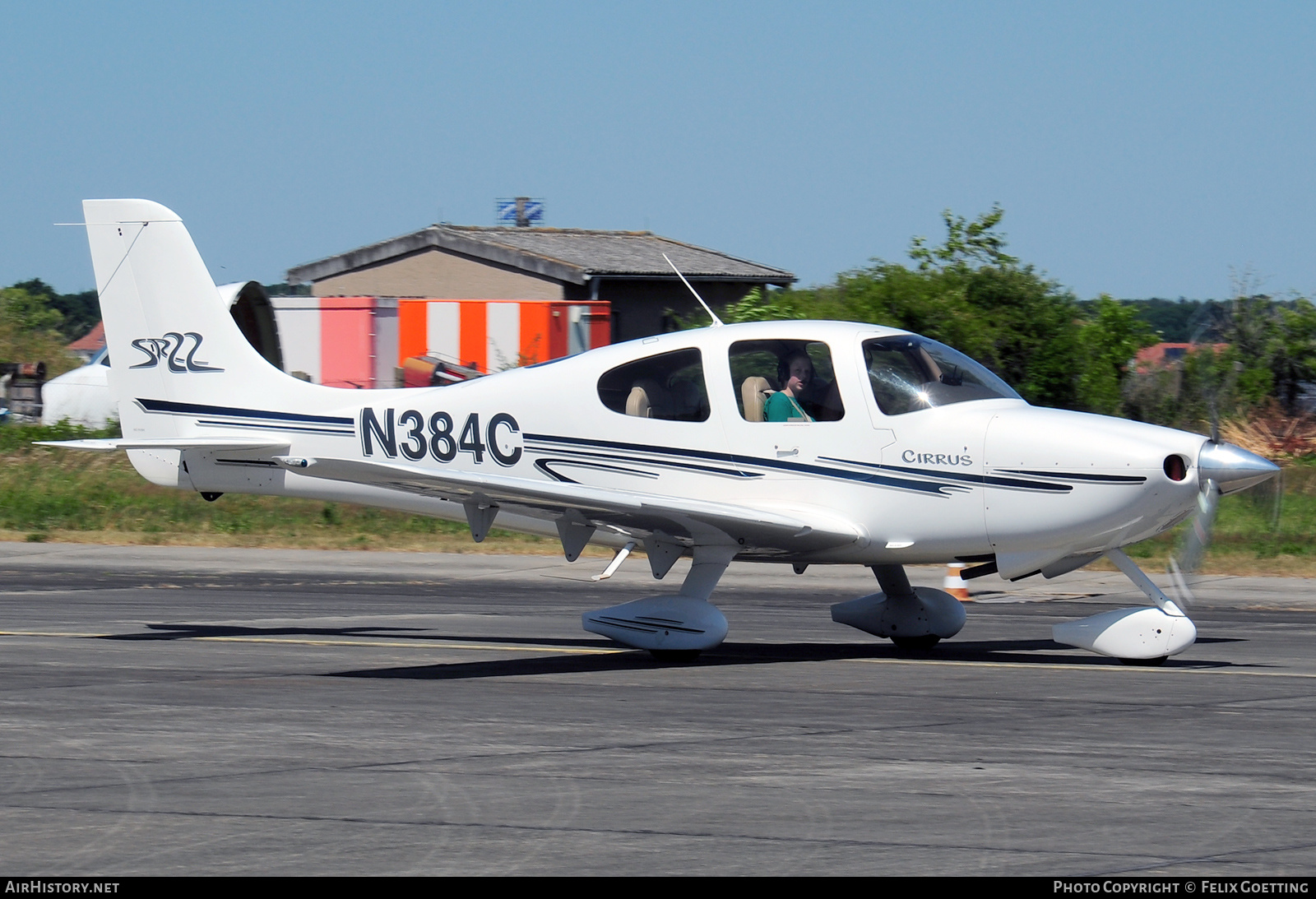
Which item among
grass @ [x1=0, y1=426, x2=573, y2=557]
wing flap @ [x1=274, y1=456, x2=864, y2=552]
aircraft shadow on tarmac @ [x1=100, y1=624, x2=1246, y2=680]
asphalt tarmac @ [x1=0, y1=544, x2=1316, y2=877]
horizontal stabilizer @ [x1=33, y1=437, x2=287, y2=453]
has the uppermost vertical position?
horizontal stabilizer @ [x1=33, y1=437, x2=287, y2=453]

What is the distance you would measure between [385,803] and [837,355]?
4.92 meters

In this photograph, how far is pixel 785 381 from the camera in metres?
10.3

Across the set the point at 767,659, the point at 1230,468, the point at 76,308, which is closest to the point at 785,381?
the point at 767,659

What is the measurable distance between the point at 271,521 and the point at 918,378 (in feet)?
45.5

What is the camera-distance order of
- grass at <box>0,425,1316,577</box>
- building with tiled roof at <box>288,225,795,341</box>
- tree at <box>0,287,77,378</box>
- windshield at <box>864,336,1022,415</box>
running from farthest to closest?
tree at <box>0,287,77,378</box>, building with tiled roof at <box>288,225,795,341</box>, grass at <box>0,425,1316,577</box>, windshield at <box>864,336,1022,415</box>

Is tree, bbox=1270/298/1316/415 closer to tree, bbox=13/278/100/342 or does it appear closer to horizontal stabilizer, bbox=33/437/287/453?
horizontal stabilizer, bbox=33/437/287/453

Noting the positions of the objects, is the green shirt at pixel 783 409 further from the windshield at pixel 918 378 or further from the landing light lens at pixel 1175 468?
the landing light lens at pixel 1175 468

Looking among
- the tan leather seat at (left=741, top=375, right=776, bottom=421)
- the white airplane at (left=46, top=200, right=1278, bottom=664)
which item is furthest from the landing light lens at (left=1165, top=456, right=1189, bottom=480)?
the tan leather seat at (left=741, top=375, right=776, bottom=421)

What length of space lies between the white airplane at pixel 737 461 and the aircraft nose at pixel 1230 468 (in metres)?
0.01

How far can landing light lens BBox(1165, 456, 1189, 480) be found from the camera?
9266 mm

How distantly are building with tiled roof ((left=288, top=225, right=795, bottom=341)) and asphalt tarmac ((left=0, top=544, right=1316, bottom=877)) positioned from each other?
19948 millimetres

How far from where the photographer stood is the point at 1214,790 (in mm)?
6375
